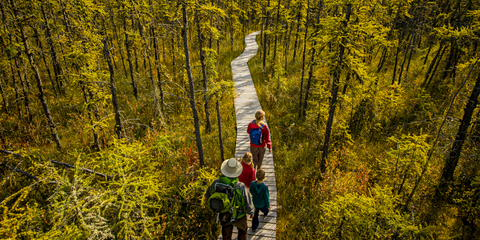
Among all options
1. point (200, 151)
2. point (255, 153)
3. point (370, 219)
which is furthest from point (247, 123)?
point (370, 219)

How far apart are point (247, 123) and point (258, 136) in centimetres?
398

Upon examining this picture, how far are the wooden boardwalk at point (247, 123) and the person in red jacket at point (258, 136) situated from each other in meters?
1.14

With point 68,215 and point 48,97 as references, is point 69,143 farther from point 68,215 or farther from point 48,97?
point 68,215

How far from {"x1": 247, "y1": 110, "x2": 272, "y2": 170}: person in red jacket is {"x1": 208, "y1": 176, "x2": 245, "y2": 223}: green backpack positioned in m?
2.69

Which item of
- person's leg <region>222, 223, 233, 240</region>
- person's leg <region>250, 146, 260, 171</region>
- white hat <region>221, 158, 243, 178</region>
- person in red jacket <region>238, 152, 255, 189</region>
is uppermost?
white hat <region>221, 158, 243, 178</region>

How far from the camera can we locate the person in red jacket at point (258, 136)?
7.03 metres

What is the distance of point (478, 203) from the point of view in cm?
600

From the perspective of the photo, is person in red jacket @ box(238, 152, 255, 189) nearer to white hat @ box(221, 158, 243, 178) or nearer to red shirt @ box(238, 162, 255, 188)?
red shirt @ box(238, 162, 255, 188)

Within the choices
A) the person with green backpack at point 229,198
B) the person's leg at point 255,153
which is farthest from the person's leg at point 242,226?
the person's leg at point 255,153

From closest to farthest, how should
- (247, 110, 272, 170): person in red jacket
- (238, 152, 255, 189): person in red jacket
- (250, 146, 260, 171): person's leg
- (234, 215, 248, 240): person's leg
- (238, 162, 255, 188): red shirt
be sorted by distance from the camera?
(234, 215, 248, 240): person's leg
(238, 152, 255, 189): person in red jacket
(238, 162, 255, 188): red shirt
(247, 110, 272, 170): person in red jacket
(250, 146, 260, 171): person's leg

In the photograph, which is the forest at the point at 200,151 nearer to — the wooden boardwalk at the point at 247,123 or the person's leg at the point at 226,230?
the wooden boardwalk at the point at 247,123

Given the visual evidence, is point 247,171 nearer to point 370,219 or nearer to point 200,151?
point 200,151

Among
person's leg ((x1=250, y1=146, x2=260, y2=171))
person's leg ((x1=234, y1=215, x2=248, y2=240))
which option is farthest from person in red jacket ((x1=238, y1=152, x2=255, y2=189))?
person's leg ((x1=250, y1=146, x2=260, y2=171))

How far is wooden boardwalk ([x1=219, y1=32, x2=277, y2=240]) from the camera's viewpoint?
6055 millimetres
